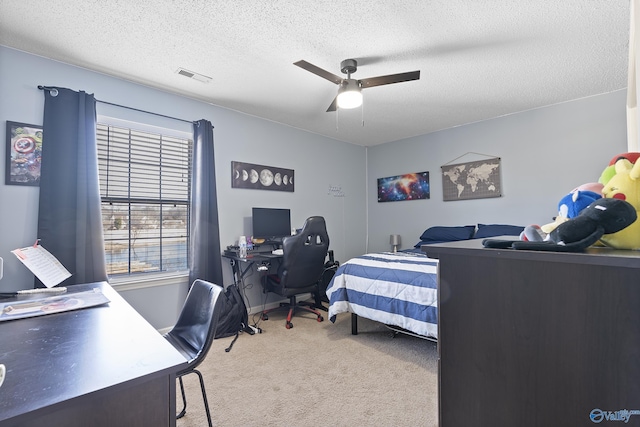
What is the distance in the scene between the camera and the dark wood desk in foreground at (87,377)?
65 centimetres

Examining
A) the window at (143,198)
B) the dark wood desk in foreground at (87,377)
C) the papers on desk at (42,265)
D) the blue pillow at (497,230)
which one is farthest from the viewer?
the blue pillow at (497,230)

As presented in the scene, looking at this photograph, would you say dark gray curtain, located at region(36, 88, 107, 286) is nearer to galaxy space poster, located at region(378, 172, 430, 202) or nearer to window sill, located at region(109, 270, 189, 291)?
window sill, located at region(109, 270, 189, 291)

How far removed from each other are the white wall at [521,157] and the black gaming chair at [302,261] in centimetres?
219

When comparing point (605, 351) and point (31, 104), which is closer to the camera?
point (605, 351)

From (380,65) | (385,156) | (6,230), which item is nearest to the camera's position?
(6,230)

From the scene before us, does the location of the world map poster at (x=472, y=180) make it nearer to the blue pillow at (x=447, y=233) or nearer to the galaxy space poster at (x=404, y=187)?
the galaxy space poster at (x=404, y=187)

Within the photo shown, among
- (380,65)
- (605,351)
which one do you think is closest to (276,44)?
(380,65)

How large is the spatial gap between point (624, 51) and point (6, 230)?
5137 millimetres

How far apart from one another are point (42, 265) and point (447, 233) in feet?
13.8

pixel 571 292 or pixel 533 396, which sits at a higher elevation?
pixel 571 292

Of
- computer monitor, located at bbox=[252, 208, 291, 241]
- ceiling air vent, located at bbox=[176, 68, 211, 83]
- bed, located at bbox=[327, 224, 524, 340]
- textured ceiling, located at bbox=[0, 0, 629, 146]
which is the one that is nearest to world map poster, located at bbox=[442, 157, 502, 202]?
textured ceiling, located at bbox=[0, 0, 629, 146]

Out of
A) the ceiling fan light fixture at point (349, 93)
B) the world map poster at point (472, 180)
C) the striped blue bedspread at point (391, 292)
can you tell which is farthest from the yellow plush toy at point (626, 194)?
the world map poster at point (472, 180)

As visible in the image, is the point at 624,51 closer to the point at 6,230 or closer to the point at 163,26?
the point at 163,26

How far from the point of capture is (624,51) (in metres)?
2.38
